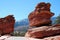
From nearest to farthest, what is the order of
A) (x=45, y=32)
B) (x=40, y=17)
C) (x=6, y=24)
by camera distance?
(x=45, y=32) < (x=40, y=17) < (x=6, y=24)

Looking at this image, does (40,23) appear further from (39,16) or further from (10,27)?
(10,27)

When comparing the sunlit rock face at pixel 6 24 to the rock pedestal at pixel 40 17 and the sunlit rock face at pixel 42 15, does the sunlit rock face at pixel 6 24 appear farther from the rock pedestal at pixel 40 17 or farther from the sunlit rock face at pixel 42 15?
the sunlit rock face at pixel 42 15

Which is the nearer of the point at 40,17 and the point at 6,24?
the point at 40,17

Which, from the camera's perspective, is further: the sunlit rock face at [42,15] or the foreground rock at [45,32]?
the sunlit rock face at [42,15]

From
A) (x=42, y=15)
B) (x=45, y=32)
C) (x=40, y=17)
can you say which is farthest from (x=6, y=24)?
(x=45, y=32)

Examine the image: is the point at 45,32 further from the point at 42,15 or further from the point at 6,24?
the point at 6,24

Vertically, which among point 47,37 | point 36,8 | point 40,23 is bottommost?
point 47,37

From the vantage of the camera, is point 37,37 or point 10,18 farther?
point 10,18

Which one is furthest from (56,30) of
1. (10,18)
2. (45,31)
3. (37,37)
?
(10,18)

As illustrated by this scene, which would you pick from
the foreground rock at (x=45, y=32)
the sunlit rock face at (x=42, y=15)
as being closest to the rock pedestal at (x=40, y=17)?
the sunlit rock face at (x=42, y=15)

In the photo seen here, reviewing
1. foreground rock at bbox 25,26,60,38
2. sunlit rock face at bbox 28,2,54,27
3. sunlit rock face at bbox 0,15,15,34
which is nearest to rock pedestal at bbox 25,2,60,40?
sunlit rock face at bbox 28,2,54,27

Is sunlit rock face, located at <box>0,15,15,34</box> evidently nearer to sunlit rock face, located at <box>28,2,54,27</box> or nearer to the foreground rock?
sunlit rock face, located at <box>28,2,54,27</box>

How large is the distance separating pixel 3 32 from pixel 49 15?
40.3 feet

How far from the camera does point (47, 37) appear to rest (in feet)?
65.6
